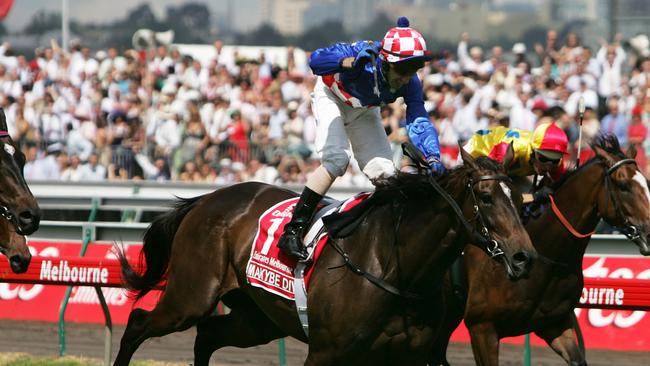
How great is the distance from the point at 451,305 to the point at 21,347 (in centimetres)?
367

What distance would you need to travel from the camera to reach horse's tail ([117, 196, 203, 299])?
698 cm

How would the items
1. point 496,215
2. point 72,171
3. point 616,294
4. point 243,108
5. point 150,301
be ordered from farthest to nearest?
point 243,108 → point 72,171 → point 150,301 → point 616,294 → point 496,215

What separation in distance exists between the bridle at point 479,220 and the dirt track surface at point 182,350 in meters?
3.40

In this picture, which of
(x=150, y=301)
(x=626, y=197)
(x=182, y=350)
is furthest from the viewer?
(x=150, y=301)

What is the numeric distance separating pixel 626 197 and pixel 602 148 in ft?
1.19

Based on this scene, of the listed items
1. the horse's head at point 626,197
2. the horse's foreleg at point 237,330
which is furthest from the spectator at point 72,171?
the horse's head at point 626,197

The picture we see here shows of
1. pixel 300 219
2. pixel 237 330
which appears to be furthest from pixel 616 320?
pixel 300 219

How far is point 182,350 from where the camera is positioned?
8977 millimetres

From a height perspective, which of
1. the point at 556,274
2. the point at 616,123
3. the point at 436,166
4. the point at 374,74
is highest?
the point at 374,74

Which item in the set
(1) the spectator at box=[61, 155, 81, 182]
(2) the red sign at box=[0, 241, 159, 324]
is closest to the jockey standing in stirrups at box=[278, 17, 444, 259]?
(2) the red sign at box=[0, 241, 159, 324]

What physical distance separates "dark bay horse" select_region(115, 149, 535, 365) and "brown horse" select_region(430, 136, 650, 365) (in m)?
1.01

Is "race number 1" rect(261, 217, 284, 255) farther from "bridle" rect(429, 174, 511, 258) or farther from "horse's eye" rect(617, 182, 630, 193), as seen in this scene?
"horse's eye" rect(617, 182, 630, 193)

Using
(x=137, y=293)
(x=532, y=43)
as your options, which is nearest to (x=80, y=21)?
A: (x=532, y=43)

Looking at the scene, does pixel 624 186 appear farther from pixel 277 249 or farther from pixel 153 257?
pixel 153 257
